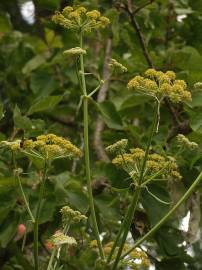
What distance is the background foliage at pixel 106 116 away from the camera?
6.43 ft

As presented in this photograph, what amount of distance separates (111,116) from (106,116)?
42mm

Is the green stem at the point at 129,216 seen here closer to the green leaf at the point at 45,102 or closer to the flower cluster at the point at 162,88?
the flower cluster at the point at 162,88

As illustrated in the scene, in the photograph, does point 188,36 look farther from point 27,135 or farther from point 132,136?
point 27,135

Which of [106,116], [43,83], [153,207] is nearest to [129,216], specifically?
[153,207]

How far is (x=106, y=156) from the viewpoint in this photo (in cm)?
250

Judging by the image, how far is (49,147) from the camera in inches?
55.2

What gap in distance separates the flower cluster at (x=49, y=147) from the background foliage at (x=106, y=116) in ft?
0.67

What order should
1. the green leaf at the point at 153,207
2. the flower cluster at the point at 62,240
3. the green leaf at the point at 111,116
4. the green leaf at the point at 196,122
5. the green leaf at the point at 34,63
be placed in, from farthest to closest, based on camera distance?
the green leaf at the point at 34,63 → the green leaf at the point at 111,116 → the green leaf at the point at 153,207 → the green leaf at the point at 196,122 → the flower cluster at the point at 62,240

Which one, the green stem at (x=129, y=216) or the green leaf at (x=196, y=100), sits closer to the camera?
the green stem at (x=129, y=216)

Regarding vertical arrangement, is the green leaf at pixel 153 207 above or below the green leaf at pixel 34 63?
above

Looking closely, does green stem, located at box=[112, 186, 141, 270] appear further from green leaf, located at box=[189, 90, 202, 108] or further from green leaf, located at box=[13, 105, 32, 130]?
green leaf, located at box=[189, 90, 202, 108]

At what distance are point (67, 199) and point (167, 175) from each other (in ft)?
1.80

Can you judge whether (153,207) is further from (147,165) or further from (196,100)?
(147,165)

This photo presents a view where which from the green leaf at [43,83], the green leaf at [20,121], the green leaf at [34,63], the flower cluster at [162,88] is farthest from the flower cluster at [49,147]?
the green leaf at [34,63]
